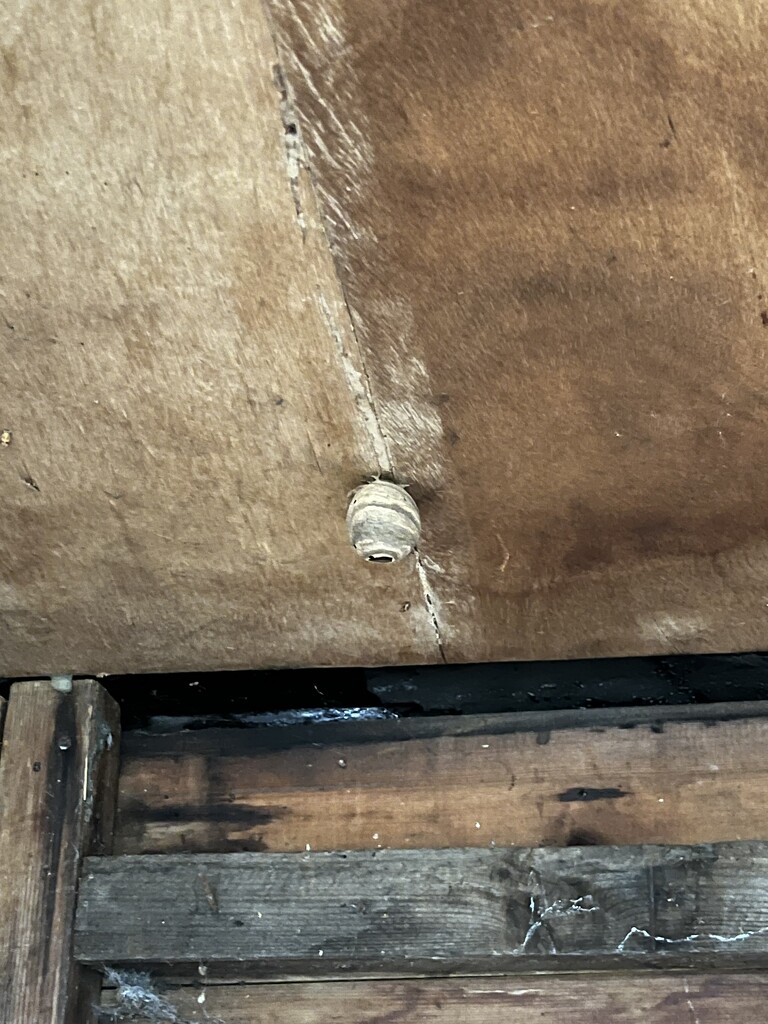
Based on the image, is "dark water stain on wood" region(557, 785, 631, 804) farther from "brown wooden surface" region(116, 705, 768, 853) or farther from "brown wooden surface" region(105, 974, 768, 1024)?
"brown wooden surface" region(105, 974, 768, 1024)

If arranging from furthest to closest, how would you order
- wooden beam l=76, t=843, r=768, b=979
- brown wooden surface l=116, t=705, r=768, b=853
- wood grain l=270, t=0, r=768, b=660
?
1. brown wooden surface l=116, t=705, r=768, b=853
2. wooden beam l=76, t=843, r=768, b=979
3. wood grain l=270, t=0, r=768, b=660

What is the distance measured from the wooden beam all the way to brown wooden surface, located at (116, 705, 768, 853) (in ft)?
0.38

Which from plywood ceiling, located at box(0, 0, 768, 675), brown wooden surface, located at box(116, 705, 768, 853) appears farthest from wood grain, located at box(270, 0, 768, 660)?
brown wooden surface, located at box(116, 705, 768, 853)

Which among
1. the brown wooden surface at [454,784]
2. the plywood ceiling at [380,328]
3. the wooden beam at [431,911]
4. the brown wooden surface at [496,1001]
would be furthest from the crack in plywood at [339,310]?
the brown wooden surface at [496,1001]

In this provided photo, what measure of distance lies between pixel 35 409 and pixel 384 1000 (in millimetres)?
843

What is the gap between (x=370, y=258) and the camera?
1000 millimetres

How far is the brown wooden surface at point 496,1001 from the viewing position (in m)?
1.24

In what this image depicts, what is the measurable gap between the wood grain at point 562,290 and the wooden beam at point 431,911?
0.33m

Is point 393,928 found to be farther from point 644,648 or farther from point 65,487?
point 65,487

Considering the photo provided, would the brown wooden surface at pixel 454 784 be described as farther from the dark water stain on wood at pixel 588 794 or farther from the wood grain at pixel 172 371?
the wood grain at pixel 172 371

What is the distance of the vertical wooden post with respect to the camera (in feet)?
4.12

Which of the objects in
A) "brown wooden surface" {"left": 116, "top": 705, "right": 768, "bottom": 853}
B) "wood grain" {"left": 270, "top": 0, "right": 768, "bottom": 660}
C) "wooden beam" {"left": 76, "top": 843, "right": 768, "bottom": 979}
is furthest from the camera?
"brown wooden surface" {"left": 116, "top": 705, "right": 768, "bottom": 853}

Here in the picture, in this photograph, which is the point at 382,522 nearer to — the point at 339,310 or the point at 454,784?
the point at 339,310

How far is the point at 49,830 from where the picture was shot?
133cm
